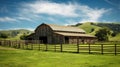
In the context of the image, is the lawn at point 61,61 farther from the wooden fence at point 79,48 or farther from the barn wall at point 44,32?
the barn wall at point 44,32

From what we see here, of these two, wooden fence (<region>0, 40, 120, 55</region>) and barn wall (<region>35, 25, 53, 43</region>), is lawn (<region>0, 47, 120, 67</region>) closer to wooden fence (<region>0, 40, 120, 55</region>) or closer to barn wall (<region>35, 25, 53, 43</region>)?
wooden fence (<region>0, 40, 120, 55</region>)

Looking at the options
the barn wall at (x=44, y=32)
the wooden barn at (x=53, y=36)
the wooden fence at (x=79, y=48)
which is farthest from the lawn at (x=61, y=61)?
the barn wall at (x=44, y=32)

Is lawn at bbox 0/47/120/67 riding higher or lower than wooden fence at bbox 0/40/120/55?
lower

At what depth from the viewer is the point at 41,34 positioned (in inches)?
2798

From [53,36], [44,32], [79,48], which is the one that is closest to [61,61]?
[79,48]

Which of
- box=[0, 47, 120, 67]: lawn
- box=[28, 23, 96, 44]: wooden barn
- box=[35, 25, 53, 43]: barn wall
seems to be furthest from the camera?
box=[35, 25, 53, 43]: barn wall

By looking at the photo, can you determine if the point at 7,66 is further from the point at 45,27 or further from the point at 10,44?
the point at 45,27

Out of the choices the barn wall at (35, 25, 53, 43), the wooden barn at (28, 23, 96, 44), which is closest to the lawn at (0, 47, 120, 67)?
the wooden barn at (28, 23, 96, 44)

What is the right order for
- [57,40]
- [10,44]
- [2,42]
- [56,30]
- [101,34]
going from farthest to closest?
[101,34] → [56,30] → [57,40] → [2,42] → [10,44]

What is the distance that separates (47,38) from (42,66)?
178 ft

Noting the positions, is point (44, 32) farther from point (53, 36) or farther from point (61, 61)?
point (61, 61)

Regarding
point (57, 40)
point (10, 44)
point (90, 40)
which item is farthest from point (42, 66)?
point (90, 40)

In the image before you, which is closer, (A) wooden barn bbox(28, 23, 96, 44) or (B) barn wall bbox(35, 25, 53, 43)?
(A) wooden barn bbox(28, 23, 96, 44)

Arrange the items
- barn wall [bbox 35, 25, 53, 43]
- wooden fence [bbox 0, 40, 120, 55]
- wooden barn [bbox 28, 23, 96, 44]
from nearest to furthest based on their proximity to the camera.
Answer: wooden fence [bbox 0, 40, 120, 55]
wooden barn [bbox 28, 23, 96, 44]
barn wall [bbox 35, 25, 53, 43]
